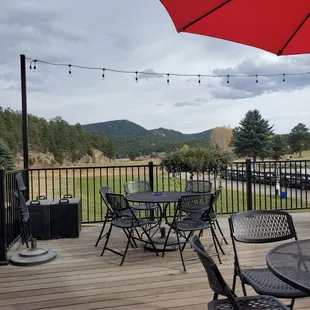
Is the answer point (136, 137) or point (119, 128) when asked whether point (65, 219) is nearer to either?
point (136, 137)

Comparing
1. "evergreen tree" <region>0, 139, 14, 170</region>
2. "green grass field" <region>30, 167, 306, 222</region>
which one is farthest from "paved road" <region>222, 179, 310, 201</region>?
"evergreen tree" <region>0, 139, 14, 170</region>

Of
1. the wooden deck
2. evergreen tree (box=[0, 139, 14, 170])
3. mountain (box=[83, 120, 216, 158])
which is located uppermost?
mountain (box=[83, 120, 216, 158])

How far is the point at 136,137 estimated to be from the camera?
35.2 ft

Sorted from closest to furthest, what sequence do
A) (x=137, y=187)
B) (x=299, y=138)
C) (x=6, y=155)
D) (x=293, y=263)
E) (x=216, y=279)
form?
(x=216, y=279), (x=293, y=263), (x=137, y=187), (x=6, y=155), (x=299, y=138)

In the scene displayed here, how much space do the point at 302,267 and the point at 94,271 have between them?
2.25 m

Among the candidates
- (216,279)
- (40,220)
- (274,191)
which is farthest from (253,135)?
(216,279)

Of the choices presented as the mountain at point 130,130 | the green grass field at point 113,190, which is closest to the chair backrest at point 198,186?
the green grass field at point 113,190

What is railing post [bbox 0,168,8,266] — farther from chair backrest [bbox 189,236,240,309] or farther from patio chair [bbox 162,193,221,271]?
chair backrest [bbox 189,236,240,309]

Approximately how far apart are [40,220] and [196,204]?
2.23m

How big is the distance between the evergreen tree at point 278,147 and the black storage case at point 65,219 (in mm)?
29458

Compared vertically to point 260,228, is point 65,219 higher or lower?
lower

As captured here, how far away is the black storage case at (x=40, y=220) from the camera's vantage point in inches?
178

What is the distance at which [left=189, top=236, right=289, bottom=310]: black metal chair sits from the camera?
147 cm

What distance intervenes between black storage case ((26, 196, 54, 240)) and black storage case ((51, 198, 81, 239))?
2.7 inches
